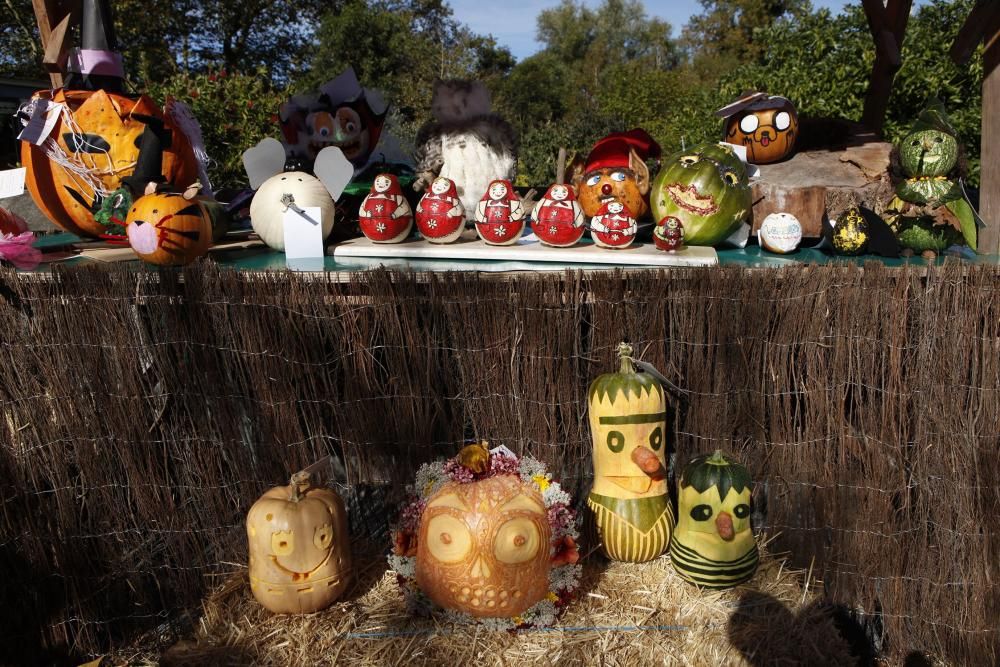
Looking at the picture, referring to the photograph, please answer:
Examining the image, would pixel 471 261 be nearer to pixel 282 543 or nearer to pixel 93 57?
pixel 282 543

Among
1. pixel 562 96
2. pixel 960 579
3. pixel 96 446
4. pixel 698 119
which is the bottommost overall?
pixel 960 579

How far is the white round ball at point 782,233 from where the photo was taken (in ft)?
11.9

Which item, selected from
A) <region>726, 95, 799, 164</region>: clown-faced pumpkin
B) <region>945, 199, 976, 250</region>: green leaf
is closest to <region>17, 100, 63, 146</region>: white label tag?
<region>726, 95, 799, 164</region>: clown-faced pumpkin

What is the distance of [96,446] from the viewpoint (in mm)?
3018

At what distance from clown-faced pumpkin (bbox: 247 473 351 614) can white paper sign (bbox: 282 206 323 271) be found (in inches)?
49.6

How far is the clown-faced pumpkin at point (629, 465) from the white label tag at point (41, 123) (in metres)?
2.94

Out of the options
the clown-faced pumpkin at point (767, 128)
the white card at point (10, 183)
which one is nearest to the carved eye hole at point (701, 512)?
the clown-faced pumpkin at point (767, 128)

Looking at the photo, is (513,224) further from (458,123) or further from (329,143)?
(329,143)

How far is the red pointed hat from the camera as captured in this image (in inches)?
177

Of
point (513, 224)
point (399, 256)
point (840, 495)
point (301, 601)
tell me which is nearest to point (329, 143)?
point (399, 256)

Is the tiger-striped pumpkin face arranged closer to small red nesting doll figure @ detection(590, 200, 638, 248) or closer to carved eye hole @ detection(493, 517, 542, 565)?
small red nesting doll figure @ detection(590, 200, 638, 248)

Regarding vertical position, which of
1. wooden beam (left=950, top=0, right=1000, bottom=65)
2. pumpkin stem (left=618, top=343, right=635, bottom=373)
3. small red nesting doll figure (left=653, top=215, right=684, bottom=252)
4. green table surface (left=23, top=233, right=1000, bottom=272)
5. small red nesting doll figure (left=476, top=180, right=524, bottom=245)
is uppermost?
wooden beam (left=950, top=0, right=1000, bottom=65)

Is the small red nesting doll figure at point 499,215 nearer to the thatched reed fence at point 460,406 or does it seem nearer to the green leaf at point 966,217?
the thatched reed fence at point 460,406

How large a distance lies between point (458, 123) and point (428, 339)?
6.08 feet
